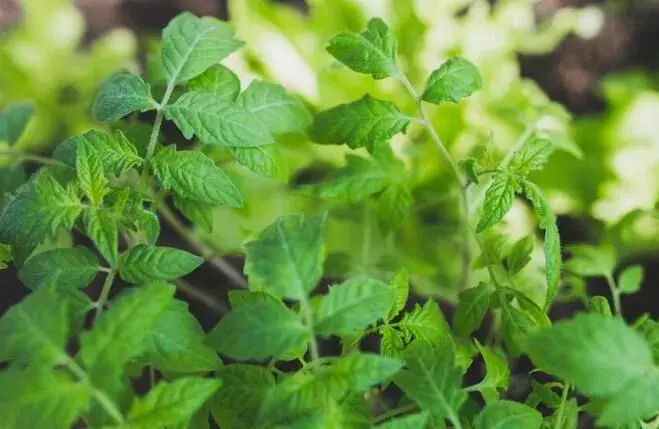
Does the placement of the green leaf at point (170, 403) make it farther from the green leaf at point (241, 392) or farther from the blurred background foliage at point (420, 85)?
the blurred background foliage at point (420, 85)

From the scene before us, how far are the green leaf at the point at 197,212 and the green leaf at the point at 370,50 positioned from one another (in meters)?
0.20

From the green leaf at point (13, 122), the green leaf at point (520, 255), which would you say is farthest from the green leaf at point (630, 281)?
the green leaf at point (13, 122)

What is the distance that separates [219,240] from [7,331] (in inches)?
26.2

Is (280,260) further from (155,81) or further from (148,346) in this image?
(155,81)

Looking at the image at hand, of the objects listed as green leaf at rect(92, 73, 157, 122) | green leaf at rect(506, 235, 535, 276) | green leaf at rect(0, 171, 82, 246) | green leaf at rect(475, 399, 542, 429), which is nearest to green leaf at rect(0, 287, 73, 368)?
green leaf at rect(0, 171, 82, 246)

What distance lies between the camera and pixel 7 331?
59 centimetres

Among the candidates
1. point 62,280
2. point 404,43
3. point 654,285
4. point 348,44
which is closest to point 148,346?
point 62,280

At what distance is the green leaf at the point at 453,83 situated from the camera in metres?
0.78

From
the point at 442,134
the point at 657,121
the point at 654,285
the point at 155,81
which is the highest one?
the point at 155,81

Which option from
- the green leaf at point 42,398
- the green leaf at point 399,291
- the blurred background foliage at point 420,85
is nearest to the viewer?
the green leaf at point 42,398

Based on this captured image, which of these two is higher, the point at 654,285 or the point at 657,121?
the point at 657,121

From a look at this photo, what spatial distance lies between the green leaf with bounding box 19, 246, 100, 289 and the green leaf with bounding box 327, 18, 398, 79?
30 centimetres

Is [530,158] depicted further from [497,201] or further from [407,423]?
[407,423]

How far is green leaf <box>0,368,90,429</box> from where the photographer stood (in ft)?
1.79
